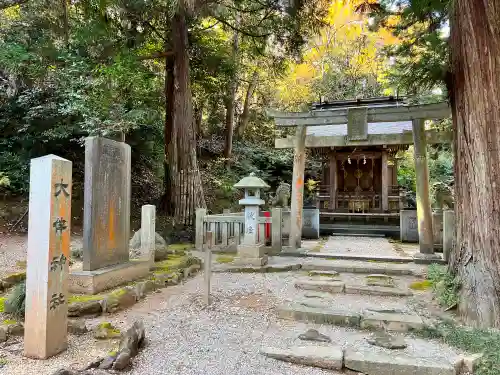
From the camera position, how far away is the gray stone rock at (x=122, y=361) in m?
2.75

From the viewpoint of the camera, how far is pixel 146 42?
36.8 ft

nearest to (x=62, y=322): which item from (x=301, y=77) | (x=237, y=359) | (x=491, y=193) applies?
(x=237, y=359)

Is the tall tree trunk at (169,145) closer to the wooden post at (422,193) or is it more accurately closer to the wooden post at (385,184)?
the wooden post at (422,193)

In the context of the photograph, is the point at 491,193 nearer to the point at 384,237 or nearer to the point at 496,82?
the point at 496,82

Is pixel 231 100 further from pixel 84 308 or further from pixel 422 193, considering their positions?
pixel 84 308

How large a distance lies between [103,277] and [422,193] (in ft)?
22.1

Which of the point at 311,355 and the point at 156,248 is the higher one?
the point at 156,248

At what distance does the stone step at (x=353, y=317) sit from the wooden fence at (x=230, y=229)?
13.0 ft

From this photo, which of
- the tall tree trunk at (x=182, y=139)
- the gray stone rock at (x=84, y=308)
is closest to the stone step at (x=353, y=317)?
the gray stone rock at (x=84, y=308)

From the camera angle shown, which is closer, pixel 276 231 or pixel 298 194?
pixel 276 231

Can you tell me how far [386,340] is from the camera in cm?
350

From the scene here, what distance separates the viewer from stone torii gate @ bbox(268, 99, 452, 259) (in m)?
7.69

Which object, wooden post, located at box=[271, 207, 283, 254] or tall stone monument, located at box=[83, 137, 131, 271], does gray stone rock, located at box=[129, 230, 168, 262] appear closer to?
tall stone monument, located at box=[83, 137, 131, 271]

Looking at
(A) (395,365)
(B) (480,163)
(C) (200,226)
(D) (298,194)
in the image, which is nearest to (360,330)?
(A) (395,365)
